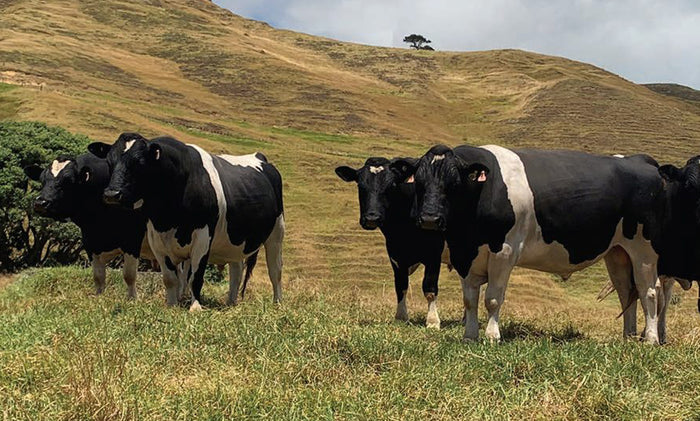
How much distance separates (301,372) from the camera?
5344 mm

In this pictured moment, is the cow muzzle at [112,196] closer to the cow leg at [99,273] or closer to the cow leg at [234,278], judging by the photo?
the cow leg at [99,273]

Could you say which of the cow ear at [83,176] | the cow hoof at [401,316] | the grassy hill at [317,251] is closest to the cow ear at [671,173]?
the grassy hill at [317,251]

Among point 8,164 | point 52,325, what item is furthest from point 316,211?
point 52,325

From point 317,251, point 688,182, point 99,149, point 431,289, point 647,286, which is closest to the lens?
point 647,286

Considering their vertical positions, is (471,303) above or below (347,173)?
below

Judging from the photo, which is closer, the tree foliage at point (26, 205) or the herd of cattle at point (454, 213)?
the herd of cattle at point (454, 213)

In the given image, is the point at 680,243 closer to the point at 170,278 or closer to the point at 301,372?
the point at 301,372

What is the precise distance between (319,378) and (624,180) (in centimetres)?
469

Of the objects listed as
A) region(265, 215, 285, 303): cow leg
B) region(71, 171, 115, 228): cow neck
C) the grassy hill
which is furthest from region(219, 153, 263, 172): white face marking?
the grassy hill

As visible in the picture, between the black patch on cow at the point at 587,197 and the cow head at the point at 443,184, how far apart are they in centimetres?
79

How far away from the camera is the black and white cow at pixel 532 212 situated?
23.0ft

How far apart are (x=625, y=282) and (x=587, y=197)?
1.63 metres

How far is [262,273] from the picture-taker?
2050cm

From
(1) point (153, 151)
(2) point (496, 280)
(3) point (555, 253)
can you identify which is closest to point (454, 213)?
(2) point (496, 280)
